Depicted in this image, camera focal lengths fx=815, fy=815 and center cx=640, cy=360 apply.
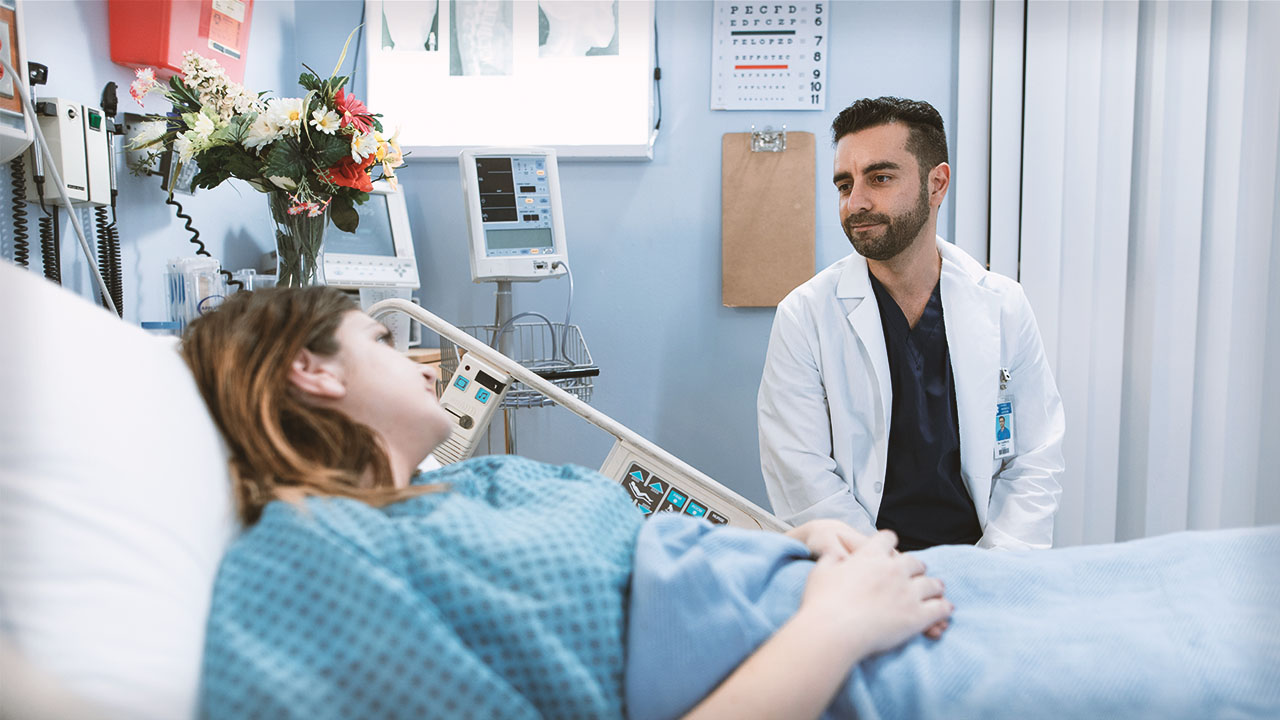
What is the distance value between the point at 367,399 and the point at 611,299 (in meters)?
1.84

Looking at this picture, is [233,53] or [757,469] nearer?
[233,53]

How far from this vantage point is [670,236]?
2711 millimetres

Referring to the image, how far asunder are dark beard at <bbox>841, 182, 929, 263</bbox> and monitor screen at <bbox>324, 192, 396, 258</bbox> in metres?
1.40

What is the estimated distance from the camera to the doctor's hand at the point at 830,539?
3.14ft

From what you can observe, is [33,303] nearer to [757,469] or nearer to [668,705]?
[668,705]

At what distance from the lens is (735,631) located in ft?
2.50

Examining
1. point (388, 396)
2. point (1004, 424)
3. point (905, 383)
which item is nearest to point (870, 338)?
point (905, 383)

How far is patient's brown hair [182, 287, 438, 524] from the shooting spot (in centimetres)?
82

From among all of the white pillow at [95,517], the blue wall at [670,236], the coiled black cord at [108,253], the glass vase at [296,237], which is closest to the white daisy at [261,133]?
the glass vase at [296,237]

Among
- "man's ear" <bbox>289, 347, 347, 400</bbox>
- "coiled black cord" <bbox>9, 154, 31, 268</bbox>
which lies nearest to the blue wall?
"coiled black cord" <bbox>9, 154, 31, 268</bbox>

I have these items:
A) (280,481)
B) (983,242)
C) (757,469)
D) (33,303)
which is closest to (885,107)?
(983,242)

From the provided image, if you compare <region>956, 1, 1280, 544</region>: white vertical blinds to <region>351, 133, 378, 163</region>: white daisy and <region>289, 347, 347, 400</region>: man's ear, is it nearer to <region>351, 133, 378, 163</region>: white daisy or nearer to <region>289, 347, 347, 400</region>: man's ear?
<region>351, 133, 378, 163</region>: white daisy

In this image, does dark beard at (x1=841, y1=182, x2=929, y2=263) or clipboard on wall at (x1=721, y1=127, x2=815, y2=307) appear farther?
clipboard on wall at (x1=721, y1=127, x2=815, y2=307)

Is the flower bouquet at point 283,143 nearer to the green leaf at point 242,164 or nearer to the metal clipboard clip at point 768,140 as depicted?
the green leaf at point 242,164
